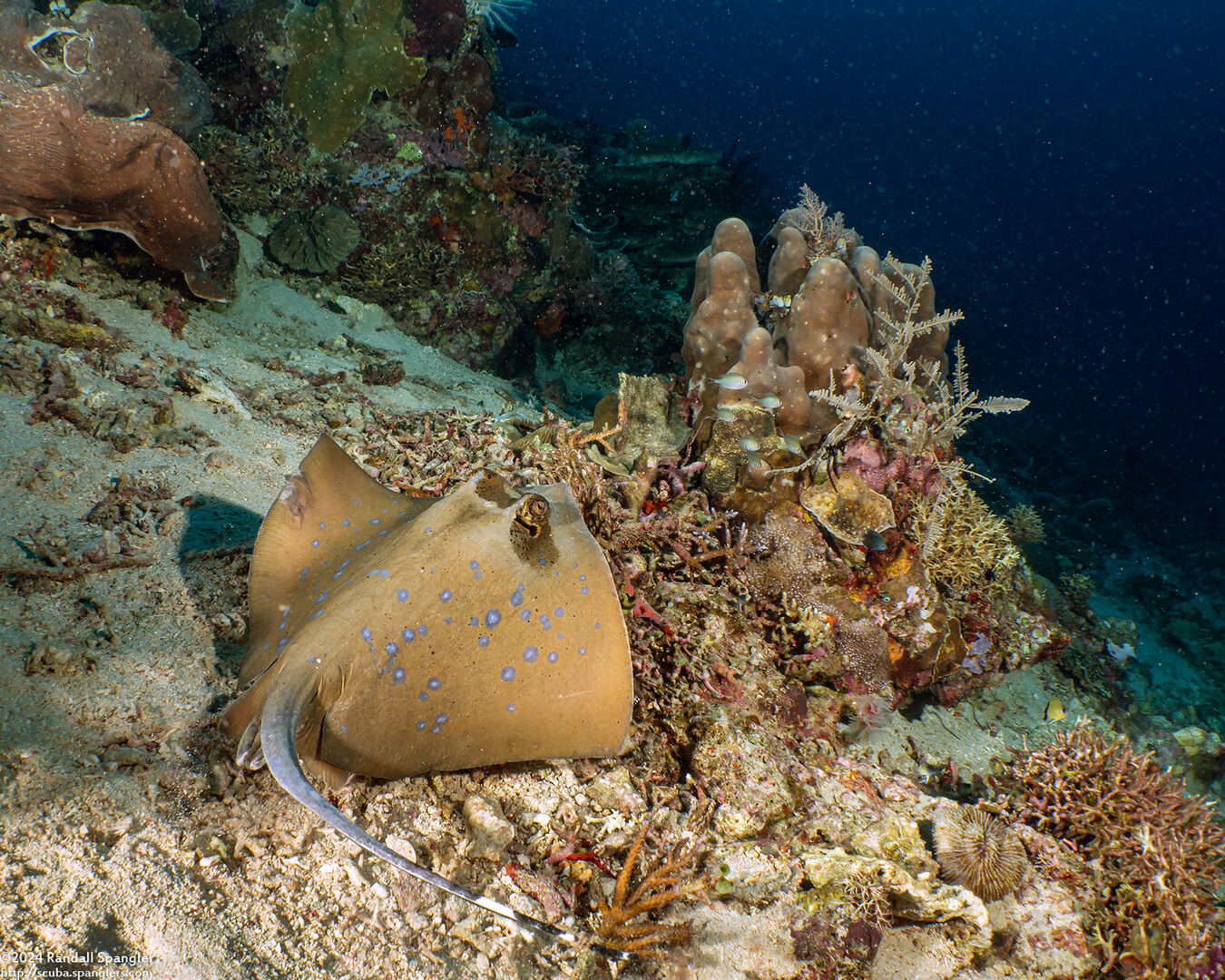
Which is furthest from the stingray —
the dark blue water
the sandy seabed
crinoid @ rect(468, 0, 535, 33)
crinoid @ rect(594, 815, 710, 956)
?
the dark blue water

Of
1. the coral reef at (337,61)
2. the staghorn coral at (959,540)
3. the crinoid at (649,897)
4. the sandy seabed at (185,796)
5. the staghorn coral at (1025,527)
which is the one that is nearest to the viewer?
the sandy seabed at (185,796)

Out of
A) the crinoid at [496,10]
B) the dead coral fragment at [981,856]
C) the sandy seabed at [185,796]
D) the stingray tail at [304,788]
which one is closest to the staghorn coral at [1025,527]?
the sandy seabed at [185,796]

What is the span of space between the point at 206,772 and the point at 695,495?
334 cm

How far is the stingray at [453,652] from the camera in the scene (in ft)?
7.63

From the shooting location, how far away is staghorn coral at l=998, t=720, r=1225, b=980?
311cm

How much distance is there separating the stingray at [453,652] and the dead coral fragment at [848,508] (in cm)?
238

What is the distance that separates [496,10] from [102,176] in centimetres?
897

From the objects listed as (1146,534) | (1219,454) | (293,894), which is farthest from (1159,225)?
(293,894)

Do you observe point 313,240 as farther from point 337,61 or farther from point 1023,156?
point 1023,156

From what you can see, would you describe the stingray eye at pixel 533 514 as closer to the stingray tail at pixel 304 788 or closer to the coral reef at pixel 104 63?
Answer: the stingray tail at pixel 304 788

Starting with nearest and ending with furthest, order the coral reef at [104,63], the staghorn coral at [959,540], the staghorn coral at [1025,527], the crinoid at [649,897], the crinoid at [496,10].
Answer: the crinoid at [649,897]
the staghorn coral at [959,540]
the coral reef at [104,63]
the staghorn coral at [1025,527]
the crinoid at [496,10]

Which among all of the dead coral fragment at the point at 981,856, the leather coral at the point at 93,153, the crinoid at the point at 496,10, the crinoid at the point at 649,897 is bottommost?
the crinoid at the point at 649,897

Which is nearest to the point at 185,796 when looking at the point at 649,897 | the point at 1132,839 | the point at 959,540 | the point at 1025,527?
the point at 649,897

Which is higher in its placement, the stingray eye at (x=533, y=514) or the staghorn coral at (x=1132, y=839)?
the stingray eye at (x=533, y=514)
